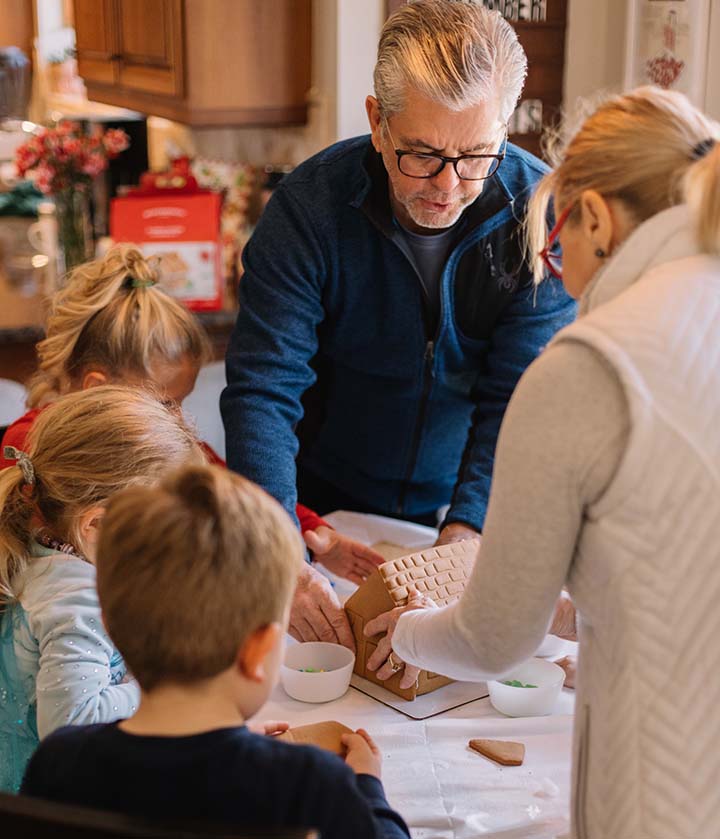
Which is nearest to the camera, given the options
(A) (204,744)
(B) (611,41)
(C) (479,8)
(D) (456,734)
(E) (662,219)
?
(A) (204,744)

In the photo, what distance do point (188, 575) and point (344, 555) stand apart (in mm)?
914

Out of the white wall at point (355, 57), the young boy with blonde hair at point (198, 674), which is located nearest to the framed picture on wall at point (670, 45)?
the white wall at point (355, 57)

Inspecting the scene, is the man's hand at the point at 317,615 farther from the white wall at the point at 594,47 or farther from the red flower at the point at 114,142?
the red flower at the point at 114,142

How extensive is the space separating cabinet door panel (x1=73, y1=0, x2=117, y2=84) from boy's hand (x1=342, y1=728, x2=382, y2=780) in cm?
269

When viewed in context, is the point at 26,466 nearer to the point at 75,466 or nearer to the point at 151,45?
the point at 75,466

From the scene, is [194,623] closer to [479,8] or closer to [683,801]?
[683,801]

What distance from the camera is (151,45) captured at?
3.08m

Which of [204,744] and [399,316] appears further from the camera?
[399,316]

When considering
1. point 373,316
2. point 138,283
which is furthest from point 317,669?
point 138,283

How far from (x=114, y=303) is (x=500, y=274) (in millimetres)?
627

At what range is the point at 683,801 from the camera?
3.17ft

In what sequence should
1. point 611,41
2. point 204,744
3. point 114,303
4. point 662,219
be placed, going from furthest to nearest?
1. point 611,41
2. point 114,303
3. point 662,219
4. point 204,744

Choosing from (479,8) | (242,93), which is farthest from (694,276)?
(242,93)

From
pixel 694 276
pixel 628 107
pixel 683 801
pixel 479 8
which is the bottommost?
pixel 683 801
